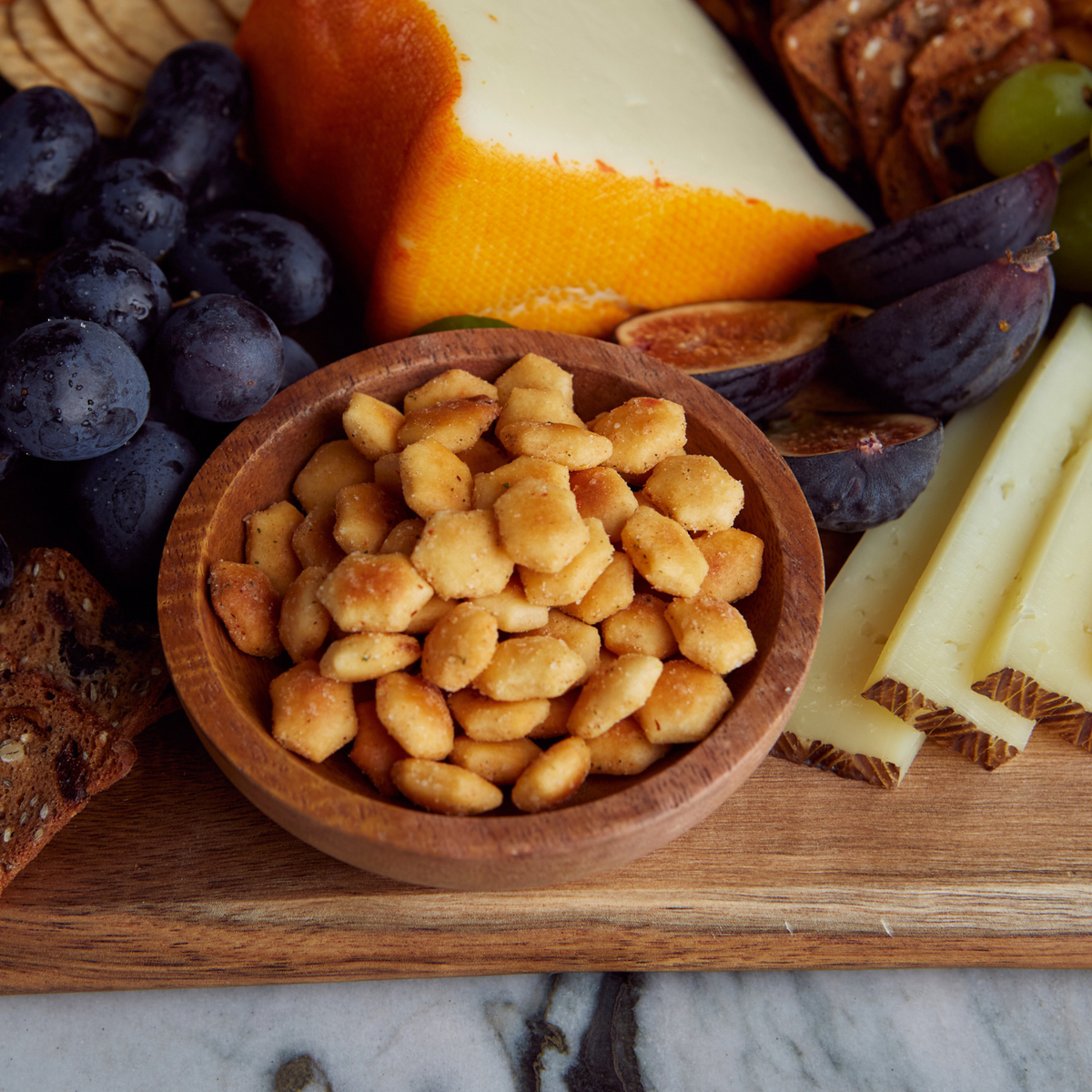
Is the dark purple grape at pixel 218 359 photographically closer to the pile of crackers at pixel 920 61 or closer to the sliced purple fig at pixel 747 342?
the sliced purple fig at pixel 747 342

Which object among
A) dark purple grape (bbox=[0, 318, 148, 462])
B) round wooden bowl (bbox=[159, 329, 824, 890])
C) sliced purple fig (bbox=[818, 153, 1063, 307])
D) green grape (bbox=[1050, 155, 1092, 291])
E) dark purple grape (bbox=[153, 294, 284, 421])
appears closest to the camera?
round wooden bowl (bbox=[159, 329, 824, 890])

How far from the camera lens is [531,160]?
1.22m

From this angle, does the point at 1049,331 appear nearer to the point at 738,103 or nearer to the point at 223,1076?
the point at 738,103

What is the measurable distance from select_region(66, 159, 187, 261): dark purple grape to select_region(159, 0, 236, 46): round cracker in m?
0.48

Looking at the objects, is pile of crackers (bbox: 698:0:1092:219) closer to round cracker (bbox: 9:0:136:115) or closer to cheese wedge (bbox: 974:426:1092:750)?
cheese wedge (bbox: 974:426:1092:750)

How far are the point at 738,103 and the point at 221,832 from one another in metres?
1.31

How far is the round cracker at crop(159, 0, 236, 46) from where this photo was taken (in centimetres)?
152

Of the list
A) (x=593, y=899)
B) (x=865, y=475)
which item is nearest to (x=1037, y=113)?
(x=865, y=475)

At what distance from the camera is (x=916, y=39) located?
1494 mm

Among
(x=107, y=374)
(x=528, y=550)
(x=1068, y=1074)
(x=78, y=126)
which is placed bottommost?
(x=1068, y=1074)

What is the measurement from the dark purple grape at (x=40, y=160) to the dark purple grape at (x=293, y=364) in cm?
32

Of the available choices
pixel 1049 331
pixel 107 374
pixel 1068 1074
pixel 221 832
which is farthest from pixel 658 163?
pixel 1068 1074

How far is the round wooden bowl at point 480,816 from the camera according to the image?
2.57ft

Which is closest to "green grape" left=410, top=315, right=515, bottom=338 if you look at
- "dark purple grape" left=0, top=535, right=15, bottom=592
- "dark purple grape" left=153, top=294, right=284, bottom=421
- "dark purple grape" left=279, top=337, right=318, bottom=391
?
"dark purple grape" left=279, top=337, right=318, bottom=391
